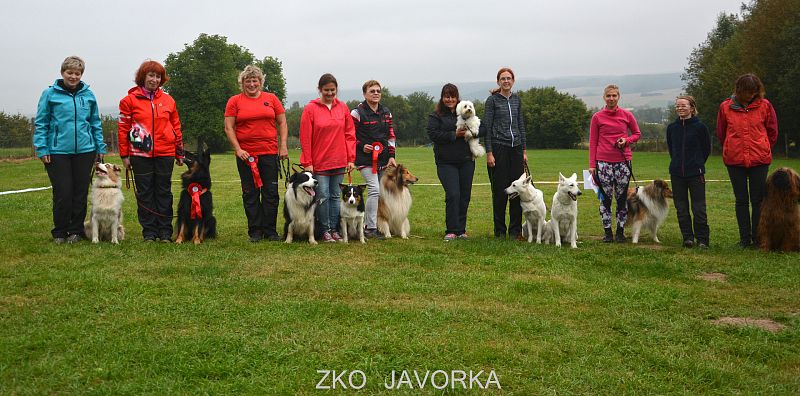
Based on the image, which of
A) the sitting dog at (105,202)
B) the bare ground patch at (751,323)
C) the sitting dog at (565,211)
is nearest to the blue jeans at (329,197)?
the sitting dog at (105,202)

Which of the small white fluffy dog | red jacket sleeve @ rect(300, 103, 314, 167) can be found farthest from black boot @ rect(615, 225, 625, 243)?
red jacket sleeve @ rect(300, 103, 314, 167)

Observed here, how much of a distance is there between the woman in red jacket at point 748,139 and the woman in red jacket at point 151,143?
6308mm

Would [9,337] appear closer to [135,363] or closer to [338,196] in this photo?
[135,363]

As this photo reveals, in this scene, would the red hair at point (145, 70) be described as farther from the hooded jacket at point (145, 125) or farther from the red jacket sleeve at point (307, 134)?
the red jacket sleeve at point (307, 134)

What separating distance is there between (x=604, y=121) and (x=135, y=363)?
19.5 feet

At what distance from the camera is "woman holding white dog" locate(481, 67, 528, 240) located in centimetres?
768

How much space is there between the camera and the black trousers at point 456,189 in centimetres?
780

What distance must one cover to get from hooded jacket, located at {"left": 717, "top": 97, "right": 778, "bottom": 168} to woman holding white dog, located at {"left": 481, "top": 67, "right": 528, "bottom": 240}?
7.47 feet

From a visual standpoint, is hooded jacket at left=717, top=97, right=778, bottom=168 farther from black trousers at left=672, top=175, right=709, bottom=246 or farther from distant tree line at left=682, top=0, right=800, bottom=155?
distant tree line at left=682, top=0, right=800, bottom=155

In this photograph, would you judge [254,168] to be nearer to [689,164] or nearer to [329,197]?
[329,197]

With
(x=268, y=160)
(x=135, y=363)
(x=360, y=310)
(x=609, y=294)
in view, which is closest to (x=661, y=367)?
(x=609, y=294)

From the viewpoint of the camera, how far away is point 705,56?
42000 millimetres

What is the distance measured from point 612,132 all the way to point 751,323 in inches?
137

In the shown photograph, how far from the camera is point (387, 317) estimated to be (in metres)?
4.38
